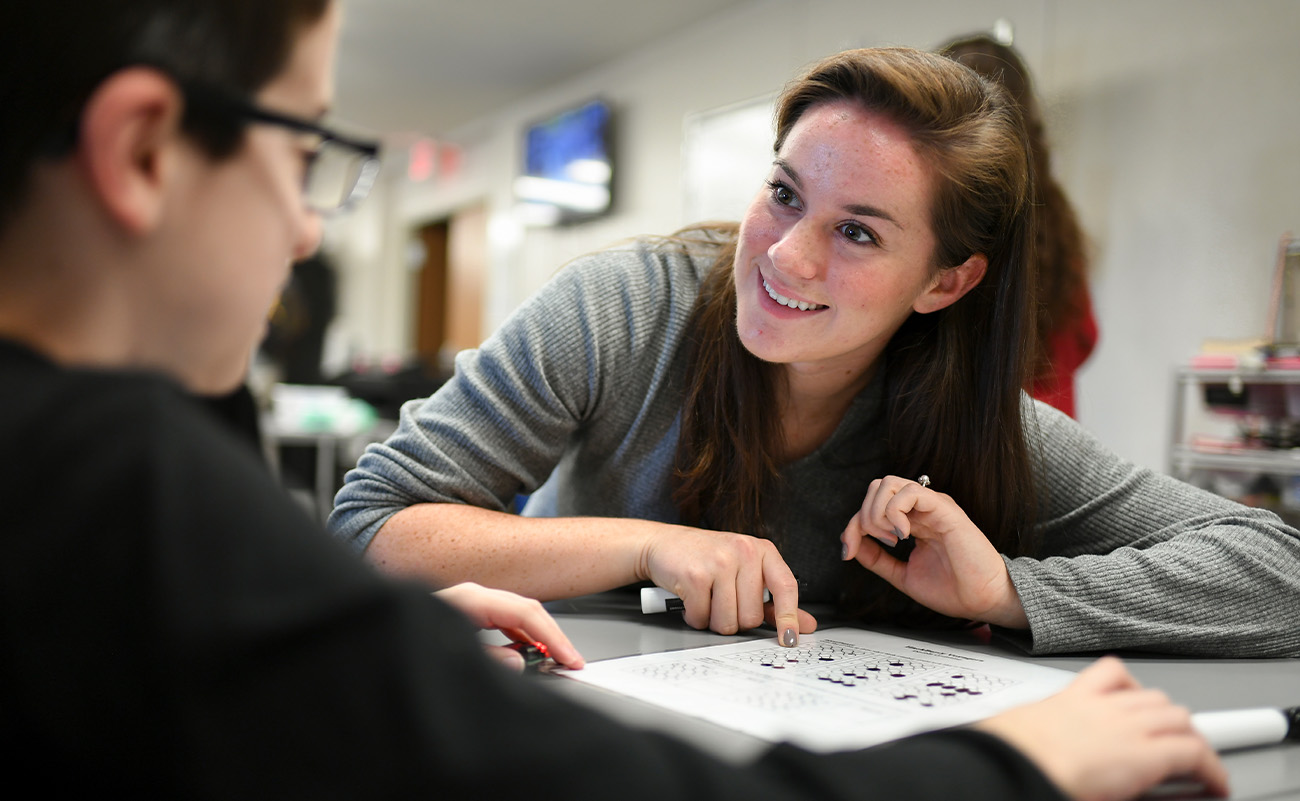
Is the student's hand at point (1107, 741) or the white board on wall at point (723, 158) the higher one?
the white board on wall at point (723, 158)

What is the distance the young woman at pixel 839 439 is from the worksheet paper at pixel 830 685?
96 mm

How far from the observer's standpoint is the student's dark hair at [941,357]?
45.1 inches

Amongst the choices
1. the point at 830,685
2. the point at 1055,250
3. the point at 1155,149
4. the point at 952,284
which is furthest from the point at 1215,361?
the point at 830,685

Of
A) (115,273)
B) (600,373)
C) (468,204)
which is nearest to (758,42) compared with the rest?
(468,204)

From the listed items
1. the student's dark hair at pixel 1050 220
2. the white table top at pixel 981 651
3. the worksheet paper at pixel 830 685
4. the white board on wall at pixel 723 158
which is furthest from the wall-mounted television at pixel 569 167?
the worksheet paper at pixel 830 685

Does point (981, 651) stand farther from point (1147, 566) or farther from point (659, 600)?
point (659, 600)

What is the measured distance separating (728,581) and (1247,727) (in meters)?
0.46

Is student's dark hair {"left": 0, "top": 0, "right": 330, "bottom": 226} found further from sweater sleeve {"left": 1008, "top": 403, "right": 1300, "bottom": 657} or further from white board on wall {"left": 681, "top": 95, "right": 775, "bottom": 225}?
white board on wall {"left": 681, "top": 95, "right": 775, "bottom": 225}

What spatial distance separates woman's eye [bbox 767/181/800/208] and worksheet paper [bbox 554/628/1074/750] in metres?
0.51

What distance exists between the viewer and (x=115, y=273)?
1.34ft

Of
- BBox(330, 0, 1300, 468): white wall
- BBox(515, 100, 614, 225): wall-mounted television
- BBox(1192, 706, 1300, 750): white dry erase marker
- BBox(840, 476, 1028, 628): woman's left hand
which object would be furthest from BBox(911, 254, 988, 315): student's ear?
BBox(515, 100, 614, 225): wall-mounted television

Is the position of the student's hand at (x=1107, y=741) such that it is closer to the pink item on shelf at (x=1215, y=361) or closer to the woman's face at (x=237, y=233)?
the woman's face at (x=237, y=233)

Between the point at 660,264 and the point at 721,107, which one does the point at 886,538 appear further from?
the point at 721,107

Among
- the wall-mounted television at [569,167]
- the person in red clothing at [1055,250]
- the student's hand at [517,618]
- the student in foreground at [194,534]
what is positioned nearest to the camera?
the student in foreground at [194,534]
